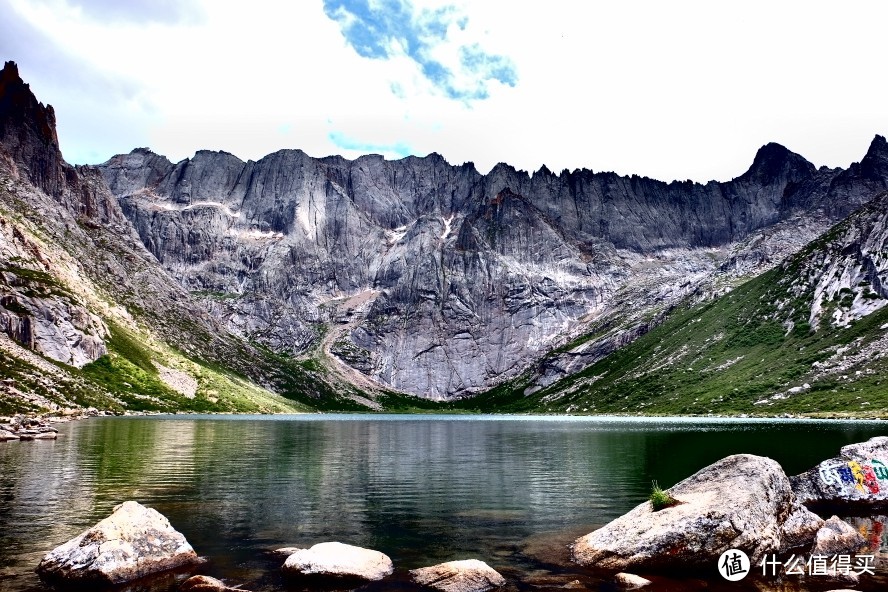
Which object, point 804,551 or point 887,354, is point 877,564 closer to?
point 804,551

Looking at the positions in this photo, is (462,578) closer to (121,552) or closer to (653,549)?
(653,549)

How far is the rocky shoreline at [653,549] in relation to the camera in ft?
77.2

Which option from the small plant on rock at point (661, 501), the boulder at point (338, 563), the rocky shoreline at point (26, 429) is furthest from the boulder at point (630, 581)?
the rocky shoreline at point (26, 429)

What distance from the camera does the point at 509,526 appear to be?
35.3 meters

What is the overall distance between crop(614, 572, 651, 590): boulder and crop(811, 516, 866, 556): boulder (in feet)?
31.4

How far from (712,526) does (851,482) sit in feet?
67.4

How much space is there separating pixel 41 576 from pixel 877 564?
118 feet

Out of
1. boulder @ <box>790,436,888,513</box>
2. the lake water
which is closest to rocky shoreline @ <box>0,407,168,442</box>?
the lake water

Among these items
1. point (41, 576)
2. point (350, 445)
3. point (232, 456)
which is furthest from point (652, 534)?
point (350, 445)

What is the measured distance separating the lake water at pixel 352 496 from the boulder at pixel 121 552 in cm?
109

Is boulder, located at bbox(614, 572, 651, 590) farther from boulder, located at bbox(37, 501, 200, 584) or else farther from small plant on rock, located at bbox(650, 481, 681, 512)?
boulder, located at bbox(37, 501, 200, 584)

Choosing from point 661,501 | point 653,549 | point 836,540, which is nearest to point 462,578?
point 653,549

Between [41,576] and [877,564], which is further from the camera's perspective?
[877,564]

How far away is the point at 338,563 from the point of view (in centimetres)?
2459
